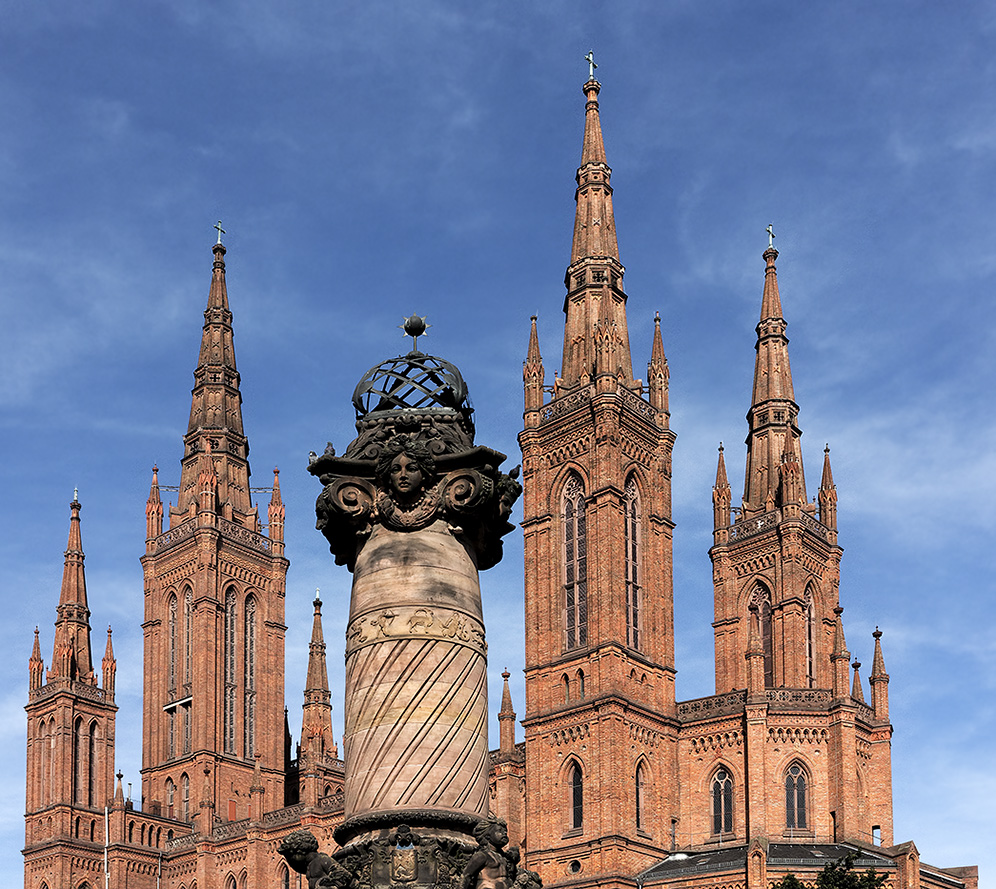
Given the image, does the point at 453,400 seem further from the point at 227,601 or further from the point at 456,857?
the point at 227,601

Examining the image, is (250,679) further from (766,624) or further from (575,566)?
(766,624)

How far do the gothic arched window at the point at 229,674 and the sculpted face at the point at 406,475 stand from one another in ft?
271

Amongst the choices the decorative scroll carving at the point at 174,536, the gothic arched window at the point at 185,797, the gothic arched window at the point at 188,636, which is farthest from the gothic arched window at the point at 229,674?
the decorative scroll carving at the point at 174,536

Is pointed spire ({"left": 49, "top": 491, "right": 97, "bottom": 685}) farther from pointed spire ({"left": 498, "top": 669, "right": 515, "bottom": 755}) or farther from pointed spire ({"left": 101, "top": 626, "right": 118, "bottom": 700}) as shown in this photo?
pointed spire ({"left": 498, "top": 669, "right": 515, "bottom": 755})

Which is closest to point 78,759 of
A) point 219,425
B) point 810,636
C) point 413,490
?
point 219,425

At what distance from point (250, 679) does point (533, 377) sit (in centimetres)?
2875

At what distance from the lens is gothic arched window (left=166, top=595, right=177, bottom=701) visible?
9231 centimetres

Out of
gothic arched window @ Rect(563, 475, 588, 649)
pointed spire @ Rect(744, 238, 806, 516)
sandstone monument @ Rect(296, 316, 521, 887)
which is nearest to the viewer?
sandstone monument @ Rect(296, 316, 521, 887)

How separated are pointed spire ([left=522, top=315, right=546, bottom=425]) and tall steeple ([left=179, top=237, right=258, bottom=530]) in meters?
27.1

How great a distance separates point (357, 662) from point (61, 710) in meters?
85.0

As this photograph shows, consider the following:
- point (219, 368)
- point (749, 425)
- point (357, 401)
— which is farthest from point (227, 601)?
point (357, 401)

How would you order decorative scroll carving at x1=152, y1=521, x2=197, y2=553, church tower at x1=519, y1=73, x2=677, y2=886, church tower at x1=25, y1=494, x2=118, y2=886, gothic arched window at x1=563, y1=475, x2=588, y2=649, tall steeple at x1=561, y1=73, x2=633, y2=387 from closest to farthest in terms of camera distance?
church tower at x1=519, y1=73, x2=677, y2=886, gothic arched window at x1=563, y1=475, x2=588, y2=649, tall steeple at x1=561, y1=73, x2=633, y2=387, church tower at x1=25, y1=494, x2=118, y2=886, decorative scroll carving at x1=152, y1=521, x2=197, y2=553

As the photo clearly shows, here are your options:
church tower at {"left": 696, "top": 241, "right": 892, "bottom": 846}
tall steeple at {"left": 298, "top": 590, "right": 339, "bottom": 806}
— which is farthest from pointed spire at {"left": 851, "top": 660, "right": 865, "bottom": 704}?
tall steeple at {"left": 298, "top": 590, "right": 339, "bottom": 806}

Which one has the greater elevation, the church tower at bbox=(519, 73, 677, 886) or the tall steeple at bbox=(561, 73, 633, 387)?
the tall steeple at bbox=(561, 73, 633, 387)
